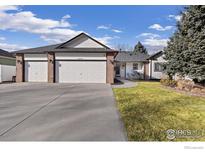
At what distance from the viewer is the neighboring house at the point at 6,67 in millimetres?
19767

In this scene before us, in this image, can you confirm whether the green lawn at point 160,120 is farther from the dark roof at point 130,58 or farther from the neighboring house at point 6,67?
the dark roof at point 130,58

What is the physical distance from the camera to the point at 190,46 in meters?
12.1

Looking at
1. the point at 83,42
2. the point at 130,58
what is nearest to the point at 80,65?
the point at 83,42

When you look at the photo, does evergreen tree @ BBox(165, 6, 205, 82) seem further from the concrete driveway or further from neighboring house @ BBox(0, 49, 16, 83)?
neighboring house @ BBox(0, 49, 16, 83)

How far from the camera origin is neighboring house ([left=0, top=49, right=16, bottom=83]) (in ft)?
64.9

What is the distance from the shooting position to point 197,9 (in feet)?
39.0

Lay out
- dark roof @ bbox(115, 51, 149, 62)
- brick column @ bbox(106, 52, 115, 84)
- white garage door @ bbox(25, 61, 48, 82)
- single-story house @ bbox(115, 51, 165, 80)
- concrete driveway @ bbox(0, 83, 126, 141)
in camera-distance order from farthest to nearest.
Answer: dark roof @ bbox(115, 51, 149, 62)
single-story house @ bbox(115, 51, 165, 80)
white garage door @ bbox(25, 61, 48, 82)
brick column @ bbox(106, 52, 115, 84)
concrete driveway @ bbox(0, 83, 126, 141)

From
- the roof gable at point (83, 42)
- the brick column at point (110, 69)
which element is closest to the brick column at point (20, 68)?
the roof gable at point (83, 42)

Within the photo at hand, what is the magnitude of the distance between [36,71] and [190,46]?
44.4ft

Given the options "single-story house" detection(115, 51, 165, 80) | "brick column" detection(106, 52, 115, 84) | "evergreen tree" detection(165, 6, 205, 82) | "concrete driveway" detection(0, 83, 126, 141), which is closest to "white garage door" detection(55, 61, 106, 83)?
"brick column" detection(106, 52, 115, 84)

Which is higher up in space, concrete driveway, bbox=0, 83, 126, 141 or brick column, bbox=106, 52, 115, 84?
brick column, bbox=106, 52, 115, 84

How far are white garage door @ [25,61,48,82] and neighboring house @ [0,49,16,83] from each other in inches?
109

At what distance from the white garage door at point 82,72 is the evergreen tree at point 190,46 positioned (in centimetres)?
579
